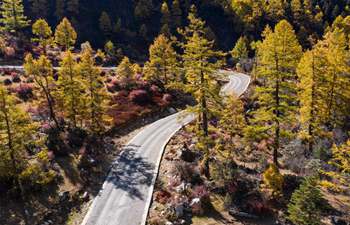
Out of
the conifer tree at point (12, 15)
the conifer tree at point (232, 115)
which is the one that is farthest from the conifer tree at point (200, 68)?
the conifer tree at point (12, 15)

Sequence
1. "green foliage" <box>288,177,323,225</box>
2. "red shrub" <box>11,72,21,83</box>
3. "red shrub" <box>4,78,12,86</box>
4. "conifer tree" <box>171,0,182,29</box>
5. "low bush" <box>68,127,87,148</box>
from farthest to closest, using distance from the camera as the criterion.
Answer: "conifer tree" <box>171,0,182,29</box>
"red shrub" <box>11,72,21,83</box>
"red shrub" <box>4,78,12,86</box>
"low bush" <box>68,127,87,148</box>
"green foliage" <box>288,177,323,225</box>

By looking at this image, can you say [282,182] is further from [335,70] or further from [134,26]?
[134,26]

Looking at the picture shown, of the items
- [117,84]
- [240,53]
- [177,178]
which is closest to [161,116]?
[117,84]

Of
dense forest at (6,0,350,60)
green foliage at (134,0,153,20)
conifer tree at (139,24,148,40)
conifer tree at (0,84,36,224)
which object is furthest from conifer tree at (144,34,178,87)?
green foliage at (134,0,153,20)

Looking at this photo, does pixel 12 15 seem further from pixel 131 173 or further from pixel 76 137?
pixel 131 173

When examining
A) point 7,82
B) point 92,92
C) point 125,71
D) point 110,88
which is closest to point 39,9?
point 7,82

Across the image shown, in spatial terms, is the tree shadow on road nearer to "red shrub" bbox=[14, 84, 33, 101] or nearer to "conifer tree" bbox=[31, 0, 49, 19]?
"red shrub" bbox=[14, 84, 33, 101]
